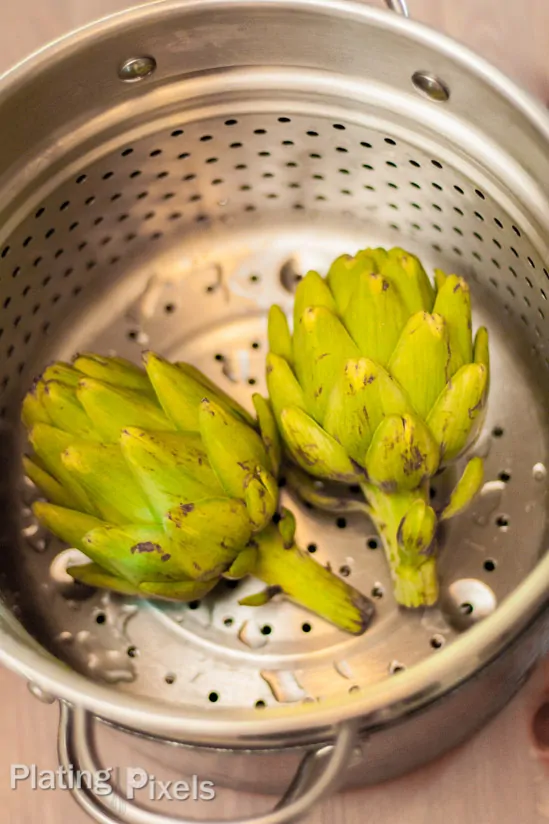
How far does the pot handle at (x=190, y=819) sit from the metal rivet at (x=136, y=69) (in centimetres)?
42

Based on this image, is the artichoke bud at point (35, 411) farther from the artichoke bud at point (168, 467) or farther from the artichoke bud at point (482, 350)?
the artichoke bud at point (482, 350)

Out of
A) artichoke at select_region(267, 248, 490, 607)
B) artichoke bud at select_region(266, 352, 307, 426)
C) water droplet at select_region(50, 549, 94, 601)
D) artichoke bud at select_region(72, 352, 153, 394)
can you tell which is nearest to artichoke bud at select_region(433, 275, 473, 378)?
artichoke at select_region(267, 248, 490, 607)

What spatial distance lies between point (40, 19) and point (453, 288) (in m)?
0.50

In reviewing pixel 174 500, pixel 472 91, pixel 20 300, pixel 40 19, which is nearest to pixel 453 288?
pixel 472 91

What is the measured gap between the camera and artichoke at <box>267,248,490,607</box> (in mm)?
505

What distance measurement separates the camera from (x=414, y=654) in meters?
0.60

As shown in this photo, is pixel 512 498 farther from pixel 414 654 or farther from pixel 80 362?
pixel 80 362

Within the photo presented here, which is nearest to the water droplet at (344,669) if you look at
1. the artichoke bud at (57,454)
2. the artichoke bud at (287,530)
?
the artichoke bud at (287,530)

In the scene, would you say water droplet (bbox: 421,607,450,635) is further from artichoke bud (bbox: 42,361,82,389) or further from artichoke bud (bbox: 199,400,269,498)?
artichoke bud (bbox: 42,361,82,389)

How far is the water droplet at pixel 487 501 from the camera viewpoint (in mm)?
628

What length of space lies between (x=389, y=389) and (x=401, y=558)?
12cm

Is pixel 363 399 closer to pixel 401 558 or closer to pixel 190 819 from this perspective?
pixel 401 558

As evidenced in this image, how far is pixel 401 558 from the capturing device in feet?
1.81

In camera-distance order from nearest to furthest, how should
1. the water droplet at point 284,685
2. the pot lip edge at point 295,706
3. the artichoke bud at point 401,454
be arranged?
the pot lip edge at point 295,706 < the artichoke bud at point 401,454 < the water droplet at point 284,685
